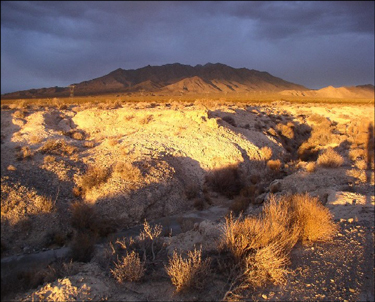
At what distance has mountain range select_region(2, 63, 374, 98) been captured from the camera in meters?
106

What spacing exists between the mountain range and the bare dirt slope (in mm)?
82474

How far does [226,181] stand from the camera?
13492 mm

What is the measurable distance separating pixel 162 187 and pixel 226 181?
3166 mm

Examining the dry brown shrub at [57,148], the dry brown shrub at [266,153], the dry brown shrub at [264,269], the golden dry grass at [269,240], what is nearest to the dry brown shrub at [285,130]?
the dry brown shrub at [266,153]

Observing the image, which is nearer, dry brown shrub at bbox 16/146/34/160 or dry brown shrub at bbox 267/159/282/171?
dry brown shrub at bbox 16/146/34/160

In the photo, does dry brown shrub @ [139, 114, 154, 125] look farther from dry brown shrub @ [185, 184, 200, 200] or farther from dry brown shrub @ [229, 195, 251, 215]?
dry brown shrub @ [229, 195, 251, 215]

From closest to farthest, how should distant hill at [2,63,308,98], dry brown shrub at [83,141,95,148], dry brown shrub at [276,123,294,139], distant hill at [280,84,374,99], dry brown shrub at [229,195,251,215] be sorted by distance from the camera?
1. dry brown shrub at [229,195,251,215]
2. dry brown shrub at [83,141,95,148]
3. dry brown shrub at [276,123,294,139]
4. distant hill at [280,84,374,99]
5. distant hill at [2,63,308,98]

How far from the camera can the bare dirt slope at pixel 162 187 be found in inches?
202

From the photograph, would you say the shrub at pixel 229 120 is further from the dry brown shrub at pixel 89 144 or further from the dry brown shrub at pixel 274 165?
the dry brown shrub at pixel 89 144

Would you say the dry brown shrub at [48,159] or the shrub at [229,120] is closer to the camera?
the dry brown shrub at [48,159]

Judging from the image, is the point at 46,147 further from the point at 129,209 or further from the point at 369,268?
the point at 369,268

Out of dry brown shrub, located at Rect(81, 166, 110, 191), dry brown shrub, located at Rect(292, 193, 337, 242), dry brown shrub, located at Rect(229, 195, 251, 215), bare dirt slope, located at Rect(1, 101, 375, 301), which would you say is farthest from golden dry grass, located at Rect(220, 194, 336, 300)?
dry brown shrub, located at Rect(81, 166, 110, 191)

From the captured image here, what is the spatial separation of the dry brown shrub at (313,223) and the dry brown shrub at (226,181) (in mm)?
5949

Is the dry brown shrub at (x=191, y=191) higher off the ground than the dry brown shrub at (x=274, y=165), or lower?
lower
